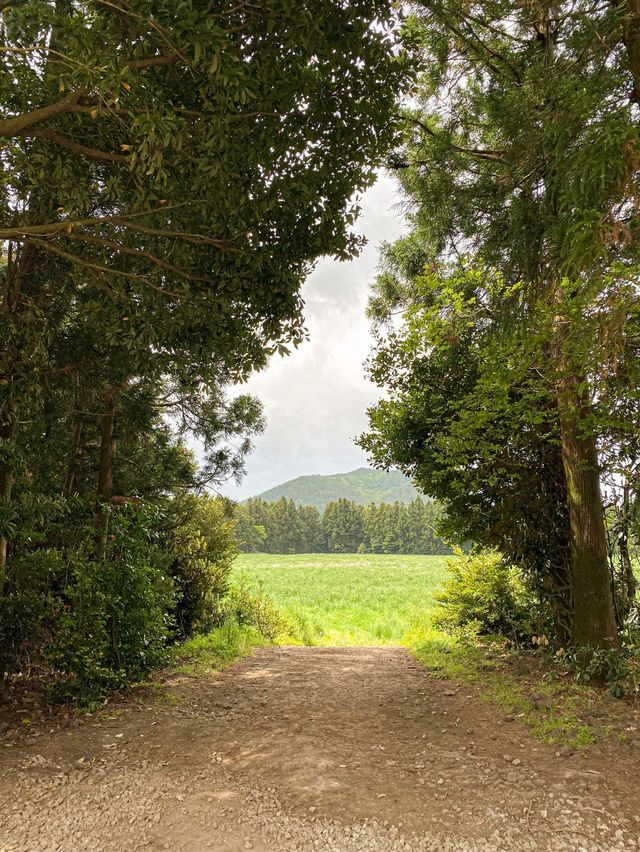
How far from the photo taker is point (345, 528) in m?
67.8

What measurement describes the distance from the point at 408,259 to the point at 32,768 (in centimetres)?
764

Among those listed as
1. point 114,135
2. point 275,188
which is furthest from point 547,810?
point 114,135

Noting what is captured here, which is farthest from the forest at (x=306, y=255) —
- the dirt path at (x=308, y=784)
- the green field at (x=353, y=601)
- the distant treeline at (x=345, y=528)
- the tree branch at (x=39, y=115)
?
the distant treeline at (x=345, y=528)

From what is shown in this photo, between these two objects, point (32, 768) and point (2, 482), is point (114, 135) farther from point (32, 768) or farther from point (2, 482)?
point (32, 768)

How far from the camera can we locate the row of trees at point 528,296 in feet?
10.4

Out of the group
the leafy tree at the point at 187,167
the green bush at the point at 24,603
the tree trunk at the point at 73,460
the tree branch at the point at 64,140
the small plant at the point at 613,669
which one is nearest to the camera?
the leafy tree at the point at 187,167

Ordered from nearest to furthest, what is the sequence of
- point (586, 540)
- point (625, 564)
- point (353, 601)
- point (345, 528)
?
point (586, 540) → point (625, 564) → point (353, 601) → point (345, 528)

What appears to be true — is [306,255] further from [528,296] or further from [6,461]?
[6,461]

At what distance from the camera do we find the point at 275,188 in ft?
13.3

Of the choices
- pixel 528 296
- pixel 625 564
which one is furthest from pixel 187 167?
pixel 625 564

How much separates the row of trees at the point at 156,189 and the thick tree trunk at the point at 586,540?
3.50 m

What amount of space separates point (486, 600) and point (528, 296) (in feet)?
19.1

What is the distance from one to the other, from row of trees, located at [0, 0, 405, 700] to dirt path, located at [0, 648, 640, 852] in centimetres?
143

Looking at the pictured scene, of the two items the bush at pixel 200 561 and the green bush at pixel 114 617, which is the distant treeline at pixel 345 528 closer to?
the bush at pixel 200 561
